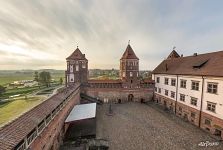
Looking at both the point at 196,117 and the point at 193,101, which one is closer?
the point at 196,117

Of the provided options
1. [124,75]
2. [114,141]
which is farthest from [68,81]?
[114,141]

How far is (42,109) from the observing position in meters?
11.3

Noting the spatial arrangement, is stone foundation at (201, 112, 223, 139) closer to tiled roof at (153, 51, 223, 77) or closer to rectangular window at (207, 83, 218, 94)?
rectangular window at (207, 83, 218, 94)

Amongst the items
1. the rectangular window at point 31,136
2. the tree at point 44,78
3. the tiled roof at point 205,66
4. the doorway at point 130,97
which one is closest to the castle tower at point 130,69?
the doorway at point 130,97

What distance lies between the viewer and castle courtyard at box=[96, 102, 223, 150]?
50.9ft

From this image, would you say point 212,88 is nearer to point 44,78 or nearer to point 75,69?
point 75,69

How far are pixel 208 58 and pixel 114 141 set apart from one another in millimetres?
19178

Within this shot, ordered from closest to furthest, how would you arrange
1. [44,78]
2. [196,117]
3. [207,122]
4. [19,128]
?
[19,128] < [207,122] < [196,117] < [44,78]

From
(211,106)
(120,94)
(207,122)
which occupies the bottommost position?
(207,122)

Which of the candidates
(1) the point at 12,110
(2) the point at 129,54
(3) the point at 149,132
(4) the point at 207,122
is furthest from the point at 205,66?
(1) the point at 12,110

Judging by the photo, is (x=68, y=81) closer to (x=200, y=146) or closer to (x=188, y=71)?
(x=188, y=71)

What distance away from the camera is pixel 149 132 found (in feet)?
61.6

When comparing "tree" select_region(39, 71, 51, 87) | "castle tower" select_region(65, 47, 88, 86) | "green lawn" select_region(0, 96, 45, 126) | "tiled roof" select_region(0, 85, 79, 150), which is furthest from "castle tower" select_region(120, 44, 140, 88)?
"tree" select_region(39, 71, 51, 87)

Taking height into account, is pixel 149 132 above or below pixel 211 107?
below
